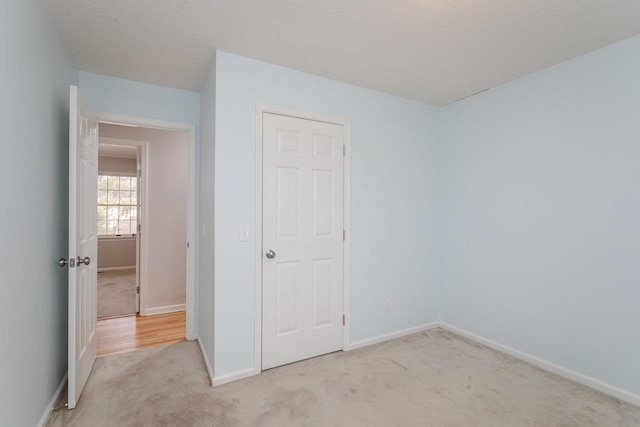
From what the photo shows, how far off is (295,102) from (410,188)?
154cm

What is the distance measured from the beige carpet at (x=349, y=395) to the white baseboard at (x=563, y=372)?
0.06 metres

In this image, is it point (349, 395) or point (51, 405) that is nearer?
point (51, 405)

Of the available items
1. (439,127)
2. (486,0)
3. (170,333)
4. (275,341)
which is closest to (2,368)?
(275,341)

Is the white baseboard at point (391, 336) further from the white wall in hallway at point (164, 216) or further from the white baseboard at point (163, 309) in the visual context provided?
the white wall in hallway at point (164, 216)

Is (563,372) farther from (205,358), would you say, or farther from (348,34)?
(348,34)

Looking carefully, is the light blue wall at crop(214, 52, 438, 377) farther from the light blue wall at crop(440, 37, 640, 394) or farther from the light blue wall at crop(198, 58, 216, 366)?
the light blue wall at crop(440, 37, 640, 394)

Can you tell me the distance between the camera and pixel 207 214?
2.60 metres

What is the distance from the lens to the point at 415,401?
2.09 meters

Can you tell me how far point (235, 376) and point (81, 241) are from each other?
147cm

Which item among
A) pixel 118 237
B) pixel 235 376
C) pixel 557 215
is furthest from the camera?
A: pixel 118 237

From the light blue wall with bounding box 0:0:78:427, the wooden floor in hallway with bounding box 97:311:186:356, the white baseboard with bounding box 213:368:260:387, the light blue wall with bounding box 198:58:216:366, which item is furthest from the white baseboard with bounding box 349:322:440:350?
the light blue wall with bounding box 0:0:78:427

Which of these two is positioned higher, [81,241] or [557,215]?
[557,215]

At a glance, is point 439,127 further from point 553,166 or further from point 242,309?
point 242,309

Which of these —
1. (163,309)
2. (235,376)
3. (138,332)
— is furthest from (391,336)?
(163,309)
